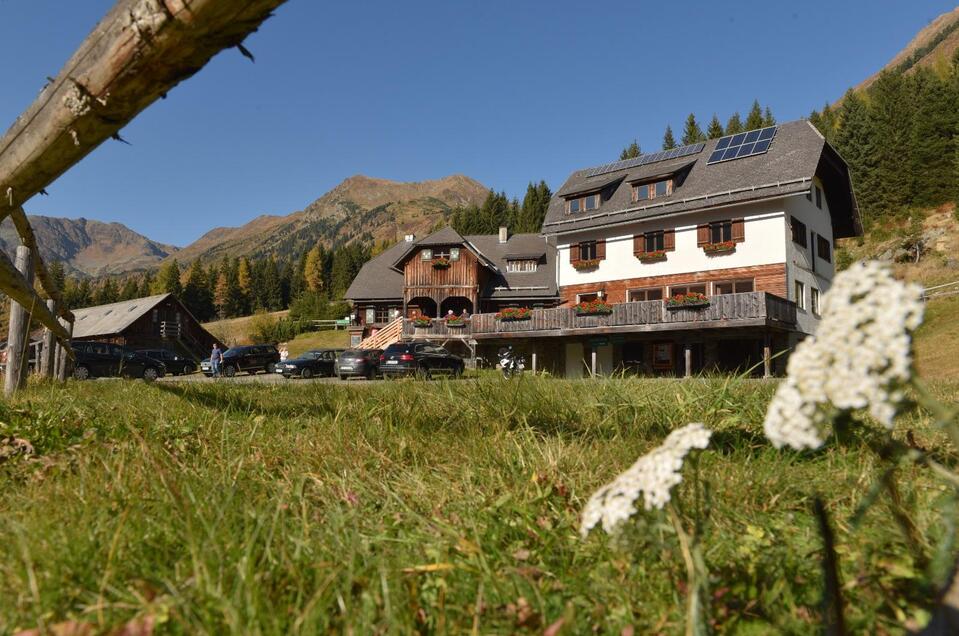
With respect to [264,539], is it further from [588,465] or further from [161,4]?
[161,4]

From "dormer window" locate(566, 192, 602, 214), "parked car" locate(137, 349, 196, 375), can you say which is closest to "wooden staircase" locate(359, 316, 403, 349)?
"parked car" locate(137, 349, 196, 375)

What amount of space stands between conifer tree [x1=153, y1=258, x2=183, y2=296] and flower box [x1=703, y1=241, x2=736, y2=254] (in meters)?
90.6

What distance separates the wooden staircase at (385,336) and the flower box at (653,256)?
1813 centimetres

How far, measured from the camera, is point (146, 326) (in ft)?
150

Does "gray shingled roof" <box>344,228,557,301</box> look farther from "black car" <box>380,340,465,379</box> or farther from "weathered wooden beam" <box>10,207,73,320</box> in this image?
"weathered wooden beam" <box>10,207,73,320</box>

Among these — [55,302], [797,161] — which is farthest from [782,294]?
[55,302]

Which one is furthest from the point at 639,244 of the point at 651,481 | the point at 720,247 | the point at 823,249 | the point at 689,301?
the point at 651,481

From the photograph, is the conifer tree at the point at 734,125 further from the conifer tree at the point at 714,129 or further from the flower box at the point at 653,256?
the flower box at the point at 653,256

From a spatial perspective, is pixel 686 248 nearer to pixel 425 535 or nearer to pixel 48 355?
pixel 48 355

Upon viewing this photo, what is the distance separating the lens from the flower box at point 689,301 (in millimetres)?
22922

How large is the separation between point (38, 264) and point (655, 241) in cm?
2555

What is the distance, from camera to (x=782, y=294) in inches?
933

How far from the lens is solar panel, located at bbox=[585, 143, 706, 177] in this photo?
30359mm

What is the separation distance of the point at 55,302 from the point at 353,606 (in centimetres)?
893
